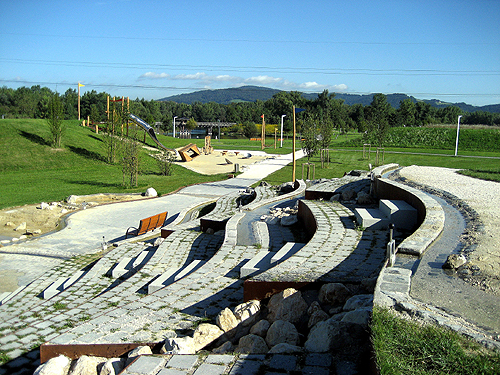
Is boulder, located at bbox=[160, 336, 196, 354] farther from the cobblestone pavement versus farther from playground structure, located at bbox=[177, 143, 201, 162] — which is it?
playground structure, located at bbox=[177, 143, 201, 162]

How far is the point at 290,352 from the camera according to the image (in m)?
3.30

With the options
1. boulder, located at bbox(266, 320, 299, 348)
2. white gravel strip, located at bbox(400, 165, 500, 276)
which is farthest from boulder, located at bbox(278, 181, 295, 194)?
boulder, located at bbox(266, 320, 299, 348)

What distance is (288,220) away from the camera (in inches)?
382

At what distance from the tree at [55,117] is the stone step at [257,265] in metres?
26.9

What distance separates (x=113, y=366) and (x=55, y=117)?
29763 millimetres

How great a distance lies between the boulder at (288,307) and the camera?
4191 millimetres

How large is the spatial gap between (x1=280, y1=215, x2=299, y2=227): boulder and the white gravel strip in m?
3.58

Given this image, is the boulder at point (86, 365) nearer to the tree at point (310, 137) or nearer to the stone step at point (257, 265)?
the stone step at point (257, 265)

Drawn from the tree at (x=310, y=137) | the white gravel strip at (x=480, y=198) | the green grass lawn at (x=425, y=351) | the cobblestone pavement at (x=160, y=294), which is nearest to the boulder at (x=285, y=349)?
the cobblestone pavement at (x=160, y=294)

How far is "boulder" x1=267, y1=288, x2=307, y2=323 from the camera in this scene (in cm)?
419

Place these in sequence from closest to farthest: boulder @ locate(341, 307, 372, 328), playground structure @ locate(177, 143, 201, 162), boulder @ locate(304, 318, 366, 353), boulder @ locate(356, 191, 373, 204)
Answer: boulder @ locate(304, 318, 366, 353), boulder @ locate(341, 307, 372, 328), boulder @ locate(356, 191, 373, 204), playground structure @ locate(177, 143, 201, 162)

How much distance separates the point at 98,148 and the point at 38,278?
26017mm

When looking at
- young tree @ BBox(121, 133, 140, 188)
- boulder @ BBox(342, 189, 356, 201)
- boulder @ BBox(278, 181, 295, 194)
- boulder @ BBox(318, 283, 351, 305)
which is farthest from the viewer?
young tree @ BBox(121, 133, 140, 188)

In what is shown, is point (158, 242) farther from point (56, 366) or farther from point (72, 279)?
point (56, 366)
